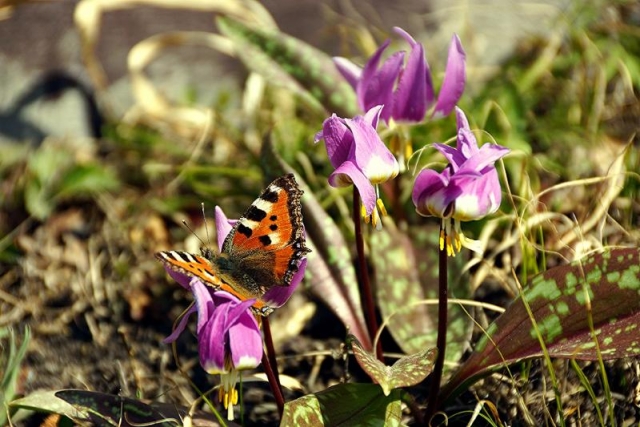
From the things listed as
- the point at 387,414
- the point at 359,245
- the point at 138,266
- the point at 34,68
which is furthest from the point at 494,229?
the point at 34,68

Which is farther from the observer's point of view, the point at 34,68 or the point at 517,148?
the point at 34,68

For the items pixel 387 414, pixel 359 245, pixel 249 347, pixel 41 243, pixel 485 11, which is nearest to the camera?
pixel 249 347

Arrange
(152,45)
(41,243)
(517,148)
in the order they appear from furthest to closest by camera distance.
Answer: (152,45) < (41,243) < (517,148)

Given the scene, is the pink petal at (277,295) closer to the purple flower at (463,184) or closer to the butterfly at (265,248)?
the butterfly at (265,248)

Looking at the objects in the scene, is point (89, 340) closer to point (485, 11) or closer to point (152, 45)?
point (152, 45)

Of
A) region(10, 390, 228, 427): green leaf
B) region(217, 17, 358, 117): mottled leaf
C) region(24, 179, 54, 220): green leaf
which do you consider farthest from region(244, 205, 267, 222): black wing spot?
region(24, 179, 54, 220): green leaf

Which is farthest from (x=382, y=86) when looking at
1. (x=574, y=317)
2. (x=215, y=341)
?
(x=215, y=341)
